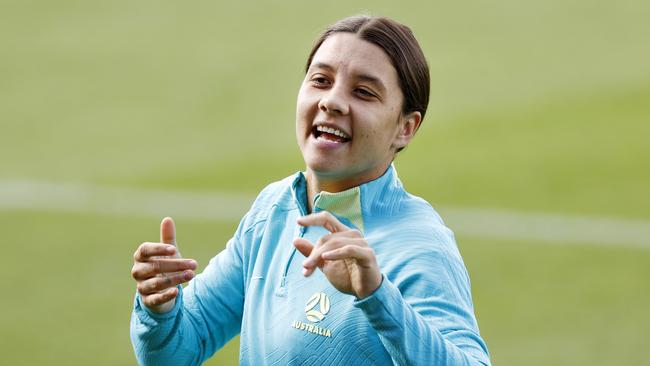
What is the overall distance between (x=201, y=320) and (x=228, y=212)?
317 inches

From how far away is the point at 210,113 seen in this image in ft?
50.6

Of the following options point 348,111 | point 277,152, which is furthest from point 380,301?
point 277,152

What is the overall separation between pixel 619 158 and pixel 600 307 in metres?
3.49

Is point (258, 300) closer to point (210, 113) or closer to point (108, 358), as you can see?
point (108, 358)

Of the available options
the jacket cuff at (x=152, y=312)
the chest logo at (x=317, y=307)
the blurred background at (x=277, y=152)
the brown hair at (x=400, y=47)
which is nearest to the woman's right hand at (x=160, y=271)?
the jacket cuff at (x=152, y=312)

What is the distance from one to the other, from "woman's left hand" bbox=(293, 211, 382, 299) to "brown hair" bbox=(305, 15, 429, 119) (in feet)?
2.69

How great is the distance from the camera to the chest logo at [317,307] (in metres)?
4.28

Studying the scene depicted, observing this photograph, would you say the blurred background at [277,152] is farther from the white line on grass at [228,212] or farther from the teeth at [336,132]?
the teeth at [336,132]

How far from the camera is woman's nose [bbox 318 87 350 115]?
436 cm

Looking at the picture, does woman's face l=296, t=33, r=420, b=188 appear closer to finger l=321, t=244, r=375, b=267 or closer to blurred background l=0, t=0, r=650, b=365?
finger l=321, t=244, r=375, b=267

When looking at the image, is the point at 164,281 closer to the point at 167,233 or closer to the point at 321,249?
the point at 167,233

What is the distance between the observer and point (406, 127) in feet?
15.3

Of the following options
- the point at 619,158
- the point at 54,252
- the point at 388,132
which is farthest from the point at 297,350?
the point at 619,158

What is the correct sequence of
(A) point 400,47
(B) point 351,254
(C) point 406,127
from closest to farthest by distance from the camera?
(B) point 351,254 < (A) point 400,47 < (C) point 406,127
